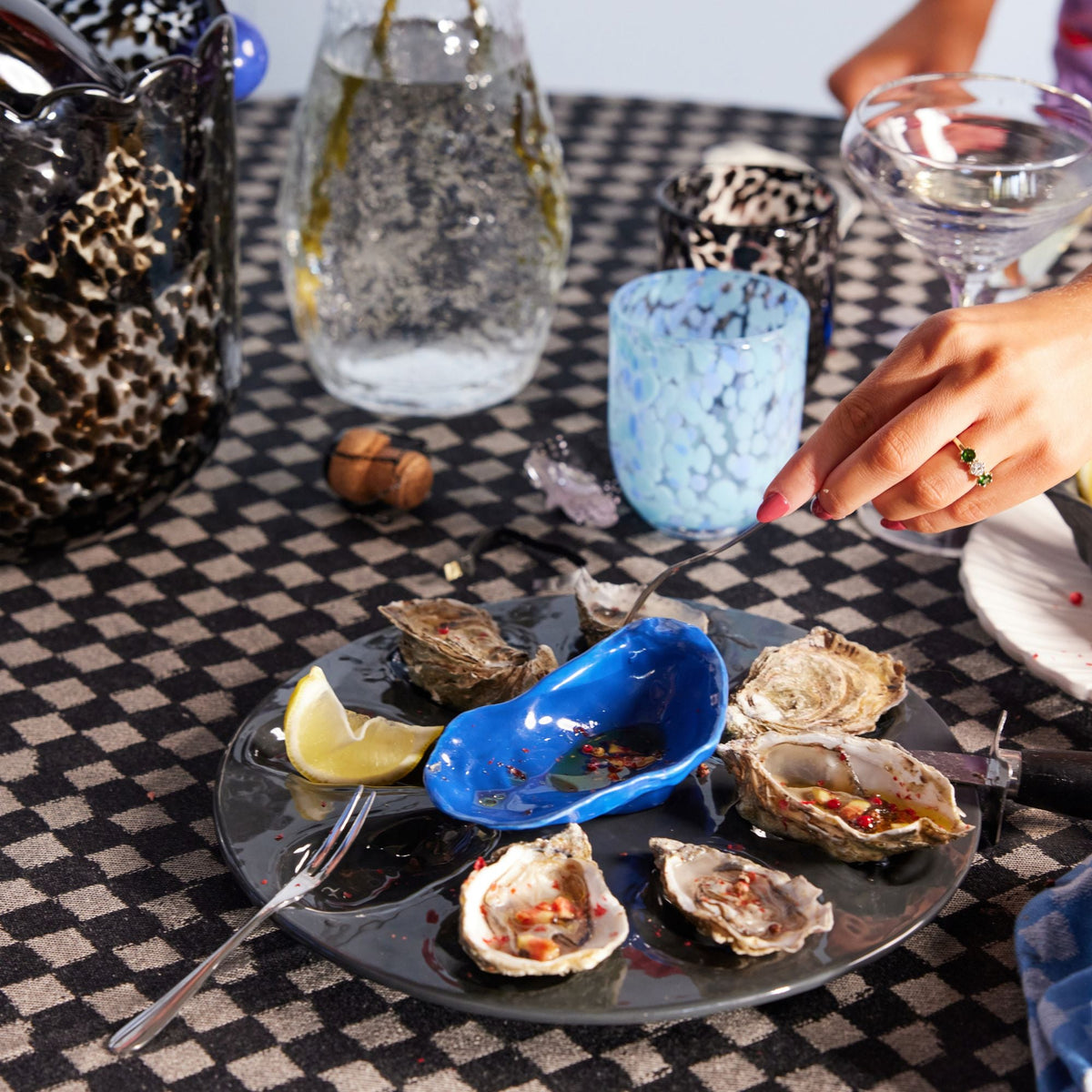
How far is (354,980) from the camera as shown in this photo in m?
0.60

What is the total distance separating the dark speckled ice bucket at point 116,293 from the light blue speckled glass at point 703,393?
274mm

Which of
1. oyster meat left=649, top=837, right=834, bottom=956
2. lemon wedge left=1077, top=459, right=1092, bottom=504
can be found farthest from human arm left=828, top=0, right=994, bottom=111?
oyster meat left=649, top=837, right=834, bottom=956

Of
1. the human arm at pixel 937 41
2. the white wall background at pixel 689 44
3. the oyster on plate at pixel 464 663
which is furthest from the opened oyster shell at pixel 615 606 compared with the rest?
the white wall background at pixel 689 44

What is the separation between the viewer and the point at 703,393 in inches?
34.4

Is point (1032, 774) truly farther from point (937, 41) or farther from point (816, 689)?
point (937, 41)

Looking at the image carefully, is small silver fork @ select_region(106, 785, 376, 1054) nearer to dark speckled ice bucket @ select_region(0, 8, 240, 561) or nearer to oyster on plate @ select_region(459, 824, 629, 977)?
oyster on plate @ select_region(459, 824, 629, 977)

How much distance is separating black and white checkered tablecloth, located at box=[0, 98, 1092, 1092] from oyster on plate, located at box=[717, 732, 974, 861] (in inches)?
2.3

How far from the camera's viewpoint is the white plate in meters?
0.77

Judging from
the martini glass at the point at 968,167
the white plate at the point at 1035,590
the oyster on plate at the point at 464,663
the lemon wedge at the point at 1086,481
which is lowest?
the oyster on plate at the point at 464,663

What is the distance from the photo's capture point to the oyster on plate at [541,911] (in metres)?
0.54

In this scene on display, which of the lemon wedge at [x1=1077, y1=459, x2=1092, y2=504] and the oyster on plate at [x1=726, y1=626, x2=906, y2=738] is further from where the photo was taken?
the lemon wedge at [x1=1077, y1=459, x2=1092, y2=504]

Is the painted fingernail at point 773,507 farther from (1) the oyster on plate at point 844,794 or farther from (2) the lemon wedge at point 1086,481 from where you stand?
(2) the lemon wedge at point 1086,481

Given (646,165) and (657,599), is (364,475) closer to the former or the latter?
(657,599)

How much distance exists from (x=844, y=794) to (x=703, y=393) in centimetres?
32
